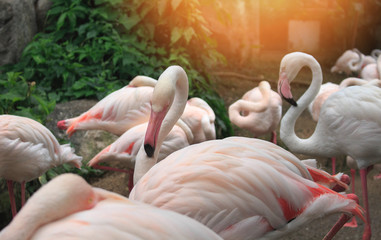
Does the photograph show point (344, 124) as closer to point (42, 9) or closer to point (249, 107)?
point (249, 107)

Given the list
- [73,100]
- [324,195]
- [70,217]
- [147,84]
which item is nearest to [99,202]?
[70,217]

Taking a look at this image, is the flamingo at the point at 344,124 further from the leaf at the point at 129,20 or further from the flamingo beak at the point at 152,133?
the leaf at the point at 129,20

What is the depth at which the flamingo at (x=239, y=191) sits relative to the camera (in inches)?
78.5

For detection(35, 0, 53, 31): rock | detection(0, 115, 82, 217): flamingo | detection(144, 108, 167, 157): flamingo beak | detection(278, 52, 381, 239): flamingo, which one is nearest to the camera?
detection(144, 108, 167, 157): flamingo beak

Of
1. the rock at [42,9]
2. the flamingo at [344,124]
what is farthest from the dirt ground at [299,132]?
the rock at [42,9]

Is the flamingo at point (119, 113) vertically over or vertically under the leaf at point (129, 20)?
under

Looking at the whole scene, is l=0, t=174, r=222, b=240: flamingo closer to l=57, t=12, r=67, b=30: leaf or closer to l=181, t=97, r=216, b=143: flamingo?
l=181, t=97, r=216, b=143: flamingo

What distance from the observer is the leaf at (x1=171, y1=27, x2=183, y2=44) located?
586 cm

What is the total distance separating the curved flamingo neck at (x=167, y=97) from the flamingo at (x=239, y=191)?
49 cm

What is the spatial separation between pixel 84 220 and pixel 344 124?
2.46m

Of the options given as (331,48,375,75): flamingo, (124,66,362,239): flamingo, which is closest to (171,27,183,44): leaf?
(124,66,362,239): flamingo

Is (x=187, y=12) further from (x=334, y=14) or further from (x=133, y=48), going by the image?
(x=334, y=14)

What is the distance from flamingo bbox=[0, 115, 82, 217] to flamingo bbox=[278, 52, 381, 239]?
1.77m

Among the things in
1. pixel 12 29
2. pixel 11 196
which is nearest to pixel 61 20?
pixel 12 29
